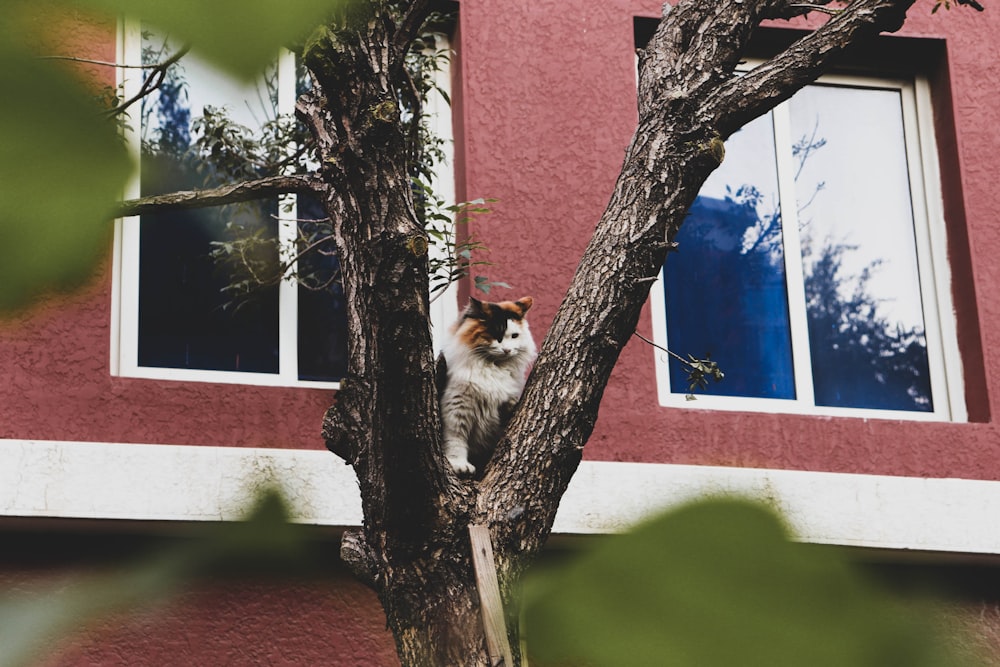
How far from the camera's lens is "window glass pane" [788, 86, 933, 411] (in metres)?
5.70

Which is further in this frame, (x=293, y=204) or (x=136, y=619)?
(x=293, y=204)

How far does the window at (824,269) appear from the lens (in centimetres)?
561

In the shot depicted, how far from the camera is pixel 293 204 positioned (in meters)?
5.11

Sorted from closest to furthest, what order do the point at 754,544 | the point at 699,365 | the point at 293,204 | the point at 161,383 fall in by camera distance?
the point at 754,544 < the point at 699,365 < the point at 161,383 < the point at 293,204

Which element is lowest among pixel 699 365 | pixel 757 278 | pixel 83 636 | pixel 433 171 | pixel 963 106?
pixel 83 636

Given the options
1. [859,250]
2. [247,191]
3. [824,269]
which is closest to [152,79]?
[247,191]

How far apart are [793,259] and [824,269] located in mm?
197

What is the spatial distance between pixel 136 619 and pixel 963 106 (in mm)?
4677

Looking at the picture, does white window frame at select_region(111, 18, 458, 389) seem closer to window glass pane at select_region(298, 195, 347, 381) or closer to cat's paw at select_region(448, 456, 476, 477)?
window glass pane at select_region(298, 195, 347, 381)

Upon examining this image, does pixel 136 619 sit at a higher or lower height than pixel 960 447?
lower

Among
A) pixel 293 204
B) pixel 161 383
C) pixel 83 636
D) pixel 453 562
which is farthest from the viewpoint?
pixel 293 204

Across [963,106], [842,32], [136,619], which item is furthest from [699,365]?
[963,106]

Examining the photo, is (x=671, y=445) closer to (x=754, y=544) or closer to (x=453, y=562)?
(x=453, y=562)

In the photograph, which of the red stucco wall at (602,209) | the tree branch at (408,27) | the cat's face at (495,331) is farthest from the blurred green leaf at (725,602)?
the red stucco wall at (602,209)
